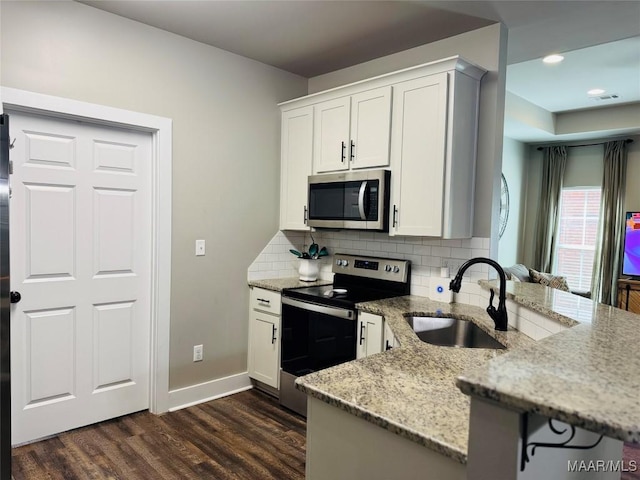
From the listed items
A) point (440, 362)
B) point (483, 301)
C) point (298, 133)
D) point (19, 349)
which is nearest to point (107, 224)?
point (19, 349)

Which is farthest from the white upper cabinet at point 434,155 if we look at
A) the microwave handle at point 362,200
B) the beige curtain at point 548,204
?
the beige curtain at point 548,204

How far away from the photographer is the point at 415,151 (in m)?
2.78

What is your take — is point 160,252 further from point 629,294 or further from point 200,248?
point 629,294

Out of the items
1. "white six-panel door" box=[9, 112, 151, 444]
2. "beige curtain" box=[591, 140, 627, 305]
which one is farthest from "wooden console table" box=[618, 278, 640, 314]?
"white six-panel door" box=[9, 112, 151, 444]

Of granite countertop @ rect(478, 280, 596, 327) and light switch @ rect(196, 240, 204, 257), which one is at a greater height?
light switch @ rect(196, 240, 204, 257)

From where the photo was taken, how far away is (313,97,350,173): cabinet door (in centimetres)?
318

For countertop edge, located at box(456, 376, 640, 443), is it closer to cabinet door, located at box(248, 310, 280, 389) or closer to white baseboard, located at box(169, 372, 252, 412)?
cabinet door, located at box(248, 310, 280, 389)

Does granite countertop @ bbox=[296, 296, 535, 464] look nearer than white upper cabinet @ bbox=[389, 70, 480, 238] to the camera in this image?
Yes

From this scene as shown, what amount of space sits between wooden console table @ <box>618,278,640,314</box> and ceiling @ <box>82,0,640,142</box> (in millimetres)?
2960

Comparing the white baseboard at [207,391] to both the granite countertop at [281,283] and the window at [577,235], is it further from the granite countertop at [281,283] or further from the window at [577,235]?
the window at [577,235]

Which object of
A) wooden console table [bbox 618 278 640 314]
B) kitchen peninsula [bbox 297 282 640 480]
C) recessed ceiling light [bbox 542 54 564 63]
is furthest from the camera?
wooden console table [bbox 618 278 640 314]

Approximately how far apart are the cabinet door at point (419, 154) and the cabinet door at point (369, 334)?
0.61 m

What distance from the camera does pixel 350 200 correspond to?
3.10 meters

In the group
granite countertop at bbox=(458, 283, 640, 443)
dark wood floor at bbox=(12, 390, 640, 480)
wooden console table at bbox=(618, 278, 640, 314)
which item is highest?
granite countertop at bbox=(458, 283, 640, 443)
